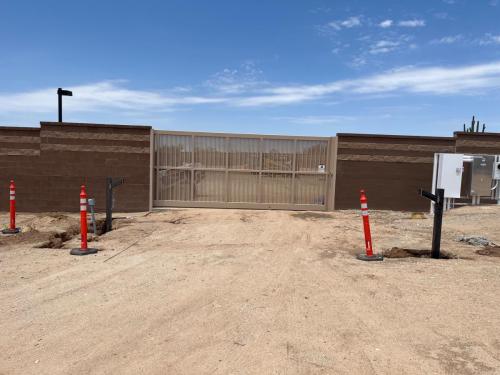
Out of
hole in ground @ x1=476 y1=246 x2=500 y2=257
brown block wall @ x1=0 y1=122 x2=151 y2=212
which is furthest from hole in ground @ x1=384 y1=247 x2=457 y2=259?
brown block wall @ x1=0 y1=122 x2=151 y2=212

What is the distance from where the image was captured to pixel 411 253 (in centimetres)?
777

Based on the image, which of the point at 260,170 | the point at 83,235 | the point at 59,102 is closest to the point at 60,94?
the point at 59,102

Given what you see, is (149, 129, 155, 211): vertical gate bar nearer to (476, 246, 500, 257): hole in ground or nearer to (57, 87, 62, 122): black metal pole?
(57, 87, 62, 122): black metal pole

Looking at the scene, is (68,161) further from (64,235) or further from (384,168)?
(384,168)

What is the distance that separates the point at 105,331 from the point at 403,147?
11930 mm

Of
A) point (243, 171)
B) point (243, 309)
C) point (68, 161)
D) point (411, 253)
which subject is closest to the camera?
point (243, 309)

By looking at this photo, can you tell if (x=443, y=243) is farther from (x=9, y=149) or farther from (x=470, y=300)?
(x=9, y=149)

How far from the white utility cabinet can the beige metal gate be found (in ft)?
11.2

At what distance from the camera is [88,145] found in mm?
13086

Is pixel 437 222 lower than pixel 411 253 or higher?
higher

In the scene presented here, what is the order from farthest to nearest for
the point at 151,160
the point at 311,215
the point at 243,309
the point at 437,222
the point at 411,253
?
the point at 151,160 → the point at 311,215 → the point at 411,253 → the point at 437,222 → the point at 243,309

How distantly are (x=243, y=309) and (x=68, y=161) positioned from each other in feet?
34.1

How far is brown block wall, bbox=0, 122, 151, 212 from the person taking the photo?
13.0 meters

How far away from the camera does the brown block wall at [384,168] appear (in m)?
13.6
